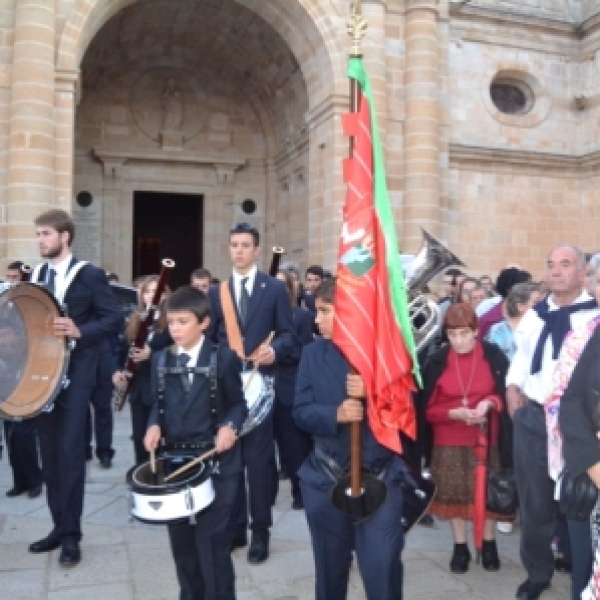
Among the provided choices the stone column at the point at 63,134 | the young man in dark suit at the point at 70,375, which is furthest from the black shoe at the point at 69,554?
the stone column at the point at 63,134

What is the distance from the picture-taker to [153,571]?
459 centimetres

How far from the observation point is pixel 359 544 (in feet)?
10.5

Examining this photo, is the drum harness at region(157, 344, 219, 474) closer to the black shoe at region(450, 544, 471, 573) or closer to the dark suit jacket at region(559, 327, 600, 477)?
the dark suit jacket at region(559, 327, 600, 477)

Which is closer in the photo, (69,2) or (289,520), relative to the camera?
(289,520)

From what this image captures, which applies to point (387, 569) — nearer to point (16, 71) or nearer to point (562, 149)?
point (16, 71)

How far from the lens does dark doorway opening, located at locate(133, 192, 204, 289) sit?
18.9 meters

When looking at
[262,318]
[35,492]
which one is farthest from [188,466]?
[35,492]

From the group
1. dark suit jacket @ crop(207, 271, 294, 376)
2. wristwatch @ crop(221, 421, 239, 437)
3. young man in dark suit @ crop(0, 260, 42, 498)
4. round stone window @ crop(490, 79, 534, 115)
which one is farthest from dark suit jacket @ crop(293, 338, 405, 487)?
round stone window @ crop(490, 79, 534, 115)

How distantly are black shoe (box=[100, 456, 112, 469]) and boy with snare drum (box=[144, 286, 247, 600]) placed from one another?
4020 mm

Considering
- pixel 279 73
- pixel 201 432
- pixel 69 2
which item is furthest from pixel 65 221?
pixel 279 73

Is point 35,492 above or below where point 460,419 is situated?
below

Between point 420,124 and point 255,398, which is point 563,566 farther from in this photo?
point 420,124

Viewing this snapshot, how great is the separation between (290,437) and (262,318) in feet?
4.19

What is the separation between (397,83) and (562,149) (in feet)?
15.7
